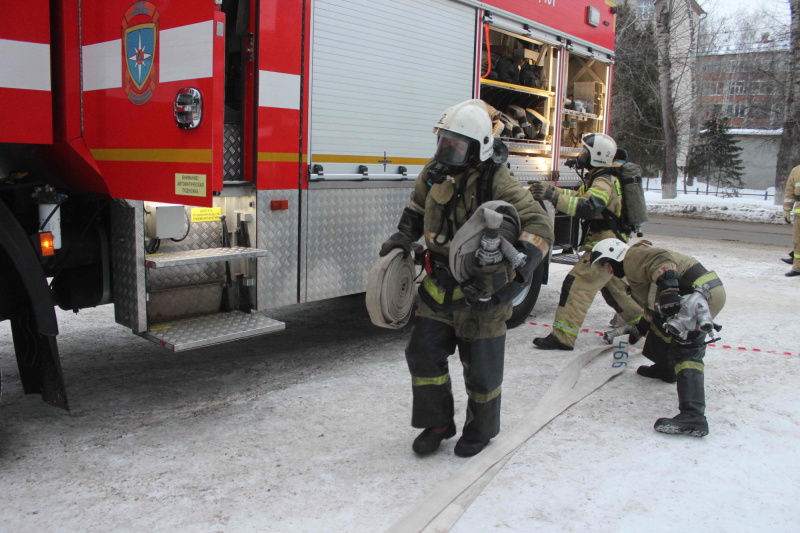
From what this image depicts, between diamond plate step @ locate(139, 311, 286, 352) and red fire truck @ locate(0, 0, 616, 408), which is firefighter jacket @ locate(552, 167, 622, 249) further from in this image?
diamond plate step @ locate(139, 311, 286, 352)

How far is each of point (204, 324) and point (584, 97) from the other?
548cm

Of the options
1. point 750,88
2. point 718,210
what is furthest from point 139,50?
point 750,88

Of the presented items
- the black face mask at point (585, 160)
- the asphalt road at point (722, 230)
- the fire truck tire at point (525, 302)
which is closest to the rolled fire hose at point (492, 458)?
the fire truck tire at point (525, 302)

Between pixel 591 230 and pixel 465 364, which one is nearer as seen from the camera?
pixel 465 364

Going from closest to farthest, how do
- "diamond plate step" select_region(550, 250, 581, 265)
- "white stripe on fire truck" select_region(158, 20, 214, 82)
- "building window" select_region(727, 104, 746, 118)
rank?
"white stripe on fire truck" select_region(158, 20, 214, 82) → "diamond plate step" select_region(550, 250, 581, 265) → "building window" select_region(727, 104, 746, 118)

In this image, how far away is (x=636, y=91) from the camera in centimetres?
2969

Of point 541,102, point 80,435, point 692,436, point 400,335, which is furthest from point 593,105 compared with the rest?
point 80,435

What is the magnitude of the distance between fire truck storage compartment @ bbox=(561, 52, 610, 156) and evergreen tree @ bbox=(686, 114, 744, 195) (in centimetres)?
3098

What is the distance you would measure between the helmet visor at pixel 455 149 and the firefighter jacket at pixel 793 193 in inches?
321

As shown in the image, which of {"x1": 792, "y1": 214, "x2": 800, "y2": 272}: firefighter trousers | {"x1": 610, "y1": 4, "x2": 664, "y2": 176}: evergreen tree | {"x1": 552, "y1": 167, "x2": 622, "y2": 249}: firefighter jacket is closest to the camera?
{"x1": 552, "y1": 167, "x2": 622, "y2": 249}: firefighter jacket

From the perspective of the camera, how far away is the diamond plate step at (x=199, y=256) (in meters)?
3.73

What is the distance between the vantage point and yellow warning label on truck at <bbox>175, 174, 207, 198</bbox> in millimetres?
3371

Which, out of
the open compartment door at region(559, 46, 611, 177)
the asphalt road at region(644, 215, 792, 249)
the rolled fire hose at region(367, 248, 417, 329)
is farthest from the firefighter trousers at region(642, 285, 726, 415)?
the asphalt road at region(644, 215, 792, 249)

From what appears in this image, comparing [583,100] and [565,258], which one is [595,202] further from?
[583,100]
